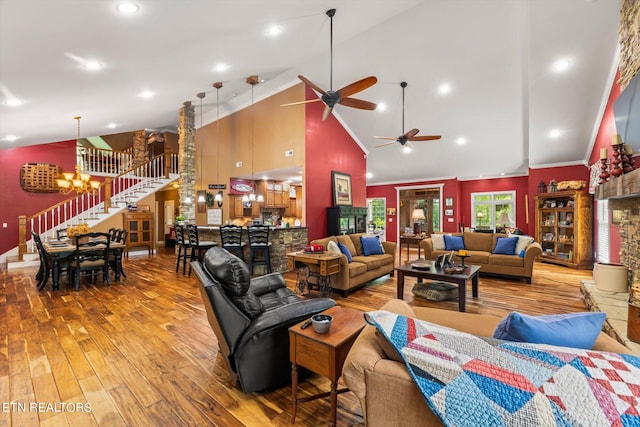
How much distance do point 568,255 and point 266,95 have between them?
841 cm

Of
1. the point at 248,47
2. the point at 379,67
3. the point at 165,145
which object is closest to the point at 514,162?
the point at 379,67

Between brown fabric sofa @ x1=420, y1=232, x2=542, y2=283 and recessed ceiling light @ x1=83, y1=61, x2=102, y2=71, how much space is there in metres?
6.07

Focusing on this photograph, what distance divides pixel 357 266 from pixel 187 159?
19.0 ft

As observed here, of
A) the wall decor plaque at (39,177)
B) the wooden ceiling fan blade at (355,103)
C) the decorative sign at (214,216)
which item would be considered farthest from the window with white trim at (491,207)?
the wall decor plaque at (39,177)

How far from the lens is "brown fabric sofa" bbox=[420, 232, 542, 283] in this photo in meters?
5.34

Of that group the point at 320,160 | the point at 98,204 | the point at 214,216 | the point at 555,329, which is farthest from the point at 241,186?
the point at 555,329

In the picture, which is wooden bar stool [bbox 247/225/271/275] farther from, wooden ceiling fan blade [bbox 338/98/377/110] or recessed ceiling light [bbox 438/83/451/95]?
recessed ceiling light [bbox 438/83/451/95]

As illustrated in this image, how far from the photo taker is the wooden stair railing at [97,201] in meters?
7.45

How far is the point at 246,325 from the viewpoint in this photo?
2.06 m

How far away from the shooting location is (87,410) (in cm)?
193

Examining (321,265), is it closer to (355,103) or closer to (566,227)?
(355,103)

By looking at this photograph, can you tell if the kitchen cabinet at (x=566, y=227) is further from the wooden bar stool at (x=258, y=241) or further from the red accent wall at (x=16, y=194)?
the red accent wall at (x=16, y=194)

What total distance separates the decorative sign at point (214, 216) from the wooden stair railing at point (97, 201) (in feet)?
8.50

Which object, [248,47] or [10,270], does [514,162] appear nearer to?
[248,47]
